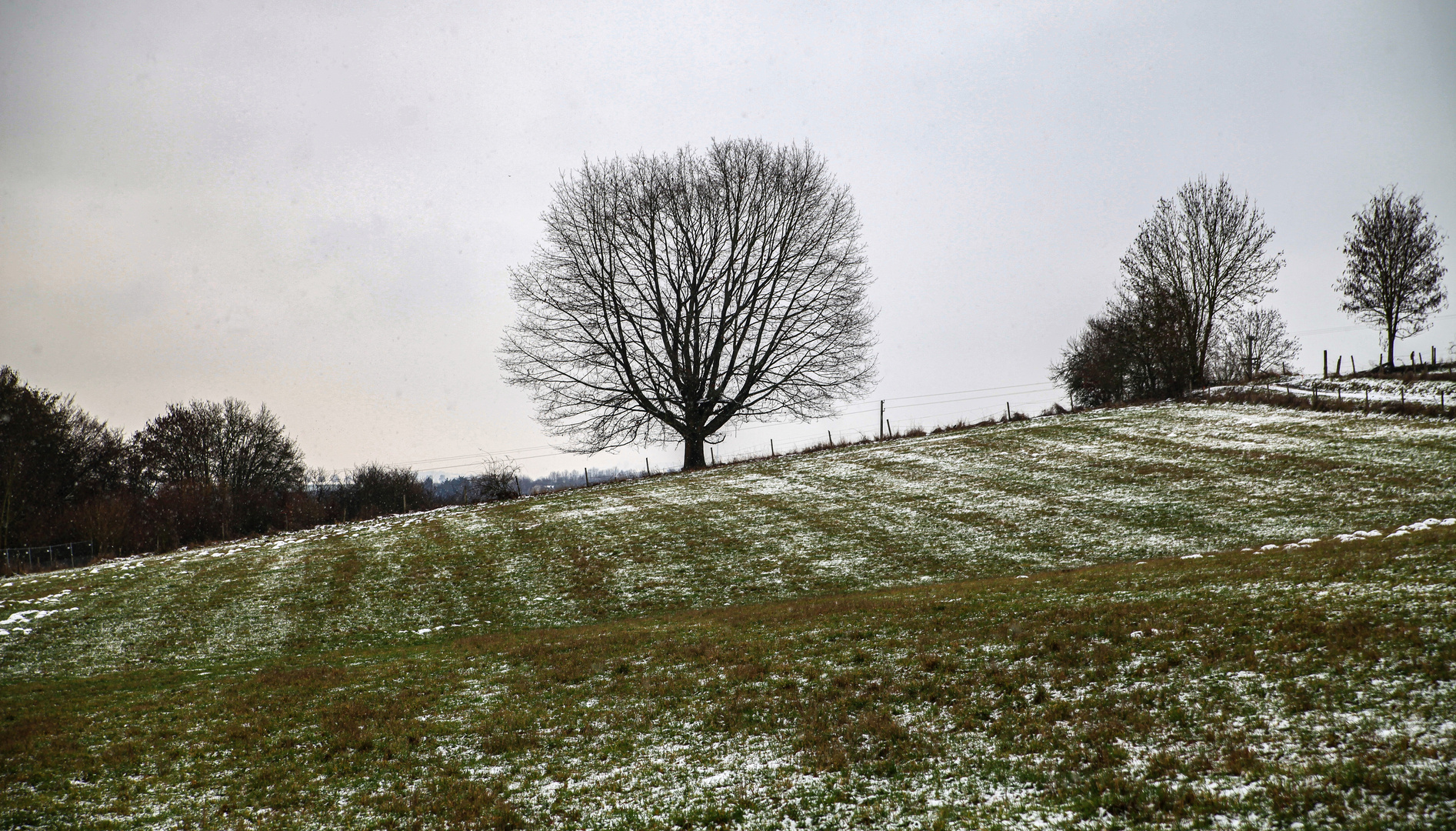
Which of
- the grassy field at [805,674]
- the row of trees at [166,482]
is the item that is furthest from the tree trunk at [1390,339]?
the row of trees at [166,482]

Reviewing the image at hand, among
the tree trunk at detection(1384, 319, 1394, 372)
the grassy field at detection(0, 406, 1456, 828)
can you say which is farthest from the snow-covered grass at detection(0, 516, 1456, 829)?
the tree trunk at detection(1384, 319, 1394, 372)

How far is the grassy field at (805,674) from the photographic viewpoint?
6.96 metres

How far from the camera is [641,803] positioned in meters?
7.54

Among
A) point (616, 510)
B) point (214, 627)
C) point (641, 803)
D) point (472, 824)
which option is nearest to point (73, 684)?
point (214, 627)

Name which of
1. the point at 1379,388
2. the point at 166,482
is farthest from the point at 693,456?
the point at 166,482

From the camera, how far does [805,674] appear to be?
11.2m

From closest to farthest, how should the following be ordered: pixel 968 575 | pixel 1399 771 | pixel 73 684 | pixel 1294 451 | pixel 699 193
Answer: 1. pixel 1399 771
2. pixel 73 684
3. pixel 968 575
4. pixel 1294 451
5. pixel 699 193

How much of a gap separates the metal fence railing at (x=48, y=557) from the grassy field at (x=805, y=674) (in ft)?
42.5

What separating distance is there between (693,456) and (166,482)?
5269cm

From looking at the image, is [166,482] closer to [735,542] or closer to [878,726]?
[735,542]

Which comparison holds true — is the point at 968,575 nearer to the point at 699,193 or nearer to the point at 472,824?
the point at 472,824

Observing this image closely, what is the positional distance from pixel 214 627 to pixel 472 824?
17748 millimetres

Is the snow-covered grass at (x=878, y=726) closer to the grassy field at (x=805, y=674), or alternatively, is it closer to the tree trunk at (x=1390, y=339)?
the grassy field at (x=805, y=674)

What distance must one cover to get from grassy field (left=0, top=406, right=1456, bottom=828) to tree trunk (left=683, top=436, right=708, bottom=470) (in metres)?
16.3
